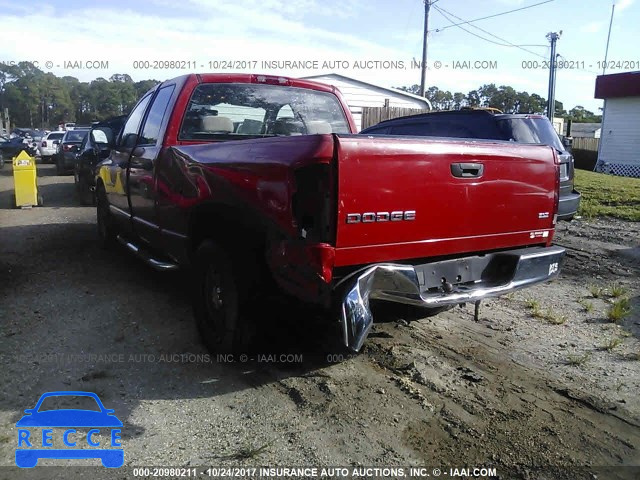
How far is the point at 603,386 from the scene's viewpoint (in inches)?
147

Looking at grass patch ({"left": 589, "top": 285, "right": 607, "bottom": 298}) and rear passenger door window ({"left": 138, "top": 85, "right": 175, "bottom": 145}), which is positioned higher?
rear passenger door window ({"left": 138, "top": 85, "right": 175, "bottom": 145})

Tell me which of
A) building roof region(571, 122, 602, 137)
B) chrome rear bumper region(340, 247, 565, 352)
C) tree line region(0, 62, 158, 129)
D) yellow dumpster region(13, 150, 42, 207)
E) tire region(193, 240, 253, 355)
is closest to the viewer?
chrome rear bumper region(340, 247, 565, 352)

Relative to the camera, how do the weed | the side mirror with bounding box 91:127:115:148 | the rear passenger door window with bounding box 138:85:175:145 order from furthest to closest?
the side mirror with bounding box 91:127:115:148 → the rear passenger door window with bounding box 138:85:175:145 → the weed

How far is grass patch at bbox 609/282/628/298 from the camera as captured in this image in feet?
18.5

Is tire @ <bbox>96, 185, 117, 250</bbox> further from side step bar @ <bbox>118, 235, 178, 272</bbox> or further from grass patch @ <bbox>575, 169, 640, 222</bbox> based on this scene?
grass patch @ <bbox>575, 169, 640, 222</bbox>

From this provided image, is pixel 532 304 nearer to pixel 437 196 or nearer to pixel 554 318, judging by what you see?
pixel 554 318

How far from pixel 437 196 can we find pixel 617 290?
11.1ft

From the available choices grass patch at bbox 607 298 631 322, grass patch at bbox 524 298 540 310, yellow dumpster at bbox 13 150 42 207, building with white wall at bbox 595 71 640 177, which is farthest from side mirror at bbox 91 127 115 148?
building with white wall at bbox 595 71 640 177

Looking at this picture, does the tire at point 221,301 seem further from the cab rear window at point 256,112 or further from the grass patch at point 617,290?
the grass patch at point 617,290

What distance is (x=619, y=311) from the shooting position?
5.00m

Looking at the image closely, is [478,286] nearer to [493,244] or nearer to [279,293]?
[493,244]

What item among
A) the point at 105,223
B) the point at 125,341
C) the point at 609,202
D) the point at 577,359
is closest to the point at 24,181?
the point at 105,223

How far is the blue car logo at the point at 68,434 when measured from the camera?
2961 millimetres

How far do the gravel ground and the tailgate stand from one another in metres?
0.84
